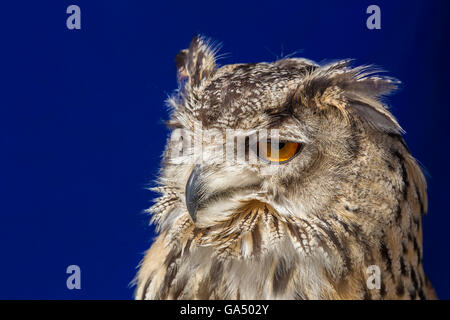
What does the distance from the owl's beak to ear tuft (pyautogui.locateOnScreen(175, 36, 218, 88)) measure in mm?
286

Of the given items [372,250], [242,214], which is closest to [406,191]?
[372,250]

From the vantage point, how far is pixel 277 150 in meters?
0.99

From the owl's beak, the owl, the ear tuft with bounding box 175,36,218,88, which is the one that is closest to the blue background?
the ear tuft with bounding box 175,36,218,88

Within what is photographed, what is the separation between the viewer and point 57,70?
1.48 m

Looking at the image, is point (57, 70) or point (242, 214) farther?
point (57, 70)

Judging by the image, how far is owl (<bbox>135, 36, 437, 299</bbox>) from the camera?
1.01m

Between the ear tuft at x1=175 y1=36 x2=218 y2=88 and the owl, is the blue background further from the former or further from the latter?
the owl

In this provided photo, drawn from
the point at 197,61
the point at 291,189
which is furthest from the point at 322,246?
the point at 197,61

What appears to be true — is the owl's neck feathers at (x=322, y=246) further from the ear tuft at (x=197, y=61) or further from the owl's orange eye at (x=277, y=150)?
the ear tuft at (x=197, y=61)

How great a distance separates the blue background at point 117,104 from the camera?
4.74ft
